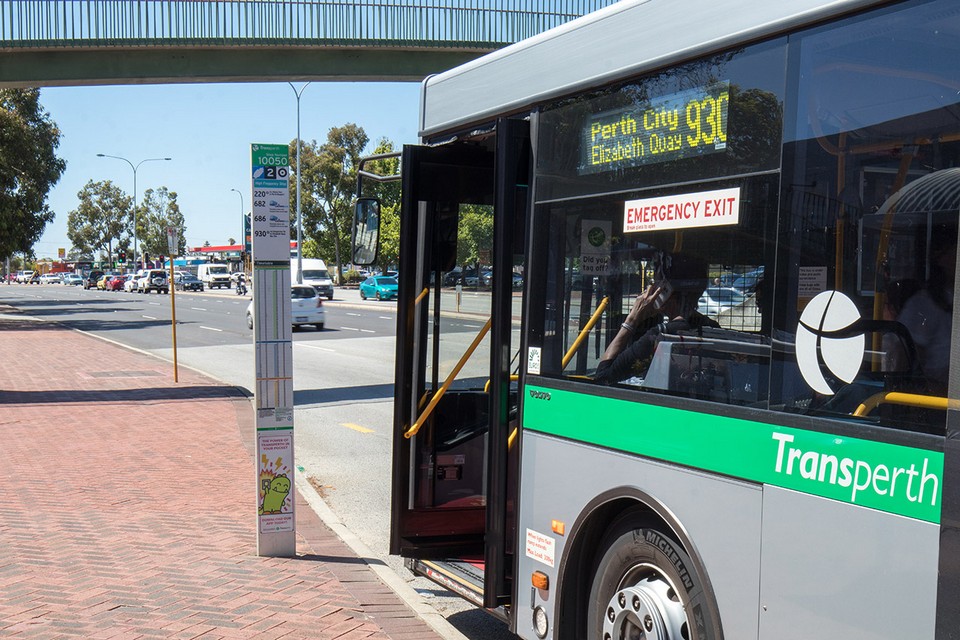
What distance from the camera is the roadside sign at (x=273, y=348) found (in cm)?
666

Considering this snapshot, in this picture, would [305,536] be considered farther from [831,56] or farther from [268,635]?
[831,56]

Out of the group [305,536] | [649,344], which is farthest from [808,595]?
[305,536]

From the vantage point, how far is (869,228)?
293 cm

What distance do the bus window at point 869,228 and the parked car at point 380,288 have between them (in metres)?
52.1

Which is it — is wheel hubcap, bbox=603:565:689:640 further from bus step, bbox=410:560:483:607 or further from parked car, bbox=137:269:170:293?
parked car, bbox=137:269:170:293

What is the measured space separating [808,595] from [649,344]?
1.19m

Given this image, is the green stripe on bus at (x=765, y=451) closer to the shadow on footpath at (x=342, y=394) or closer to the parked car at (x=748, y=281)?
the parked car at (x=748, y=281)

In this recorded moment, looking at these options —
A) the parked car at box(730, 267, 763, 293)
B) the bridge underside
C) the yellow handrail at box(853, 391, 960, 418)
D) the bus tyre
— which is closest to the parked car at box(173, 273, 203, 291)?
the bridge underside

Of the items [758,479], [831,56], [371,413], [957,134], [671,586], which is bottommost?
[371,413]

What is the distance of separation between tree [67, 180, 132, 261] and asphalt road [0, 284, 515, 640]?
102 meters

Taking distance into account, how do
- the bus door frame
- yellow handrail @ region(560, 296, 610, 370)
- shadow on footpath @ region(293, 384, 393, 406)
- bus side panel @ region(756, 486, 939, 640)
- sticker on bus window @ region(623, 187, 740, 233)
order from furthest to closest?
1. shadow on footpath @ region(293, 384, 393, 406)
2. the bus door frame
3. yellow handrail @ region(560, 296, 610, 370)
4. sticker on bus window @ region(623, 187, 740, 233)
5. bus side panel @ region(756, 486, 939, 640)

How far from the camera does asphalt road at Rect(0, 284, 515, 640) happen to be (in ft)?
20.5

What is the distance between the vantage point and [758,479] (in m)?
3.15

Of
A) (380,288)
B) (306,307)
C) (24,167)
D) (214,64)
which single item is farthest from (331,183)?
(214,64)
